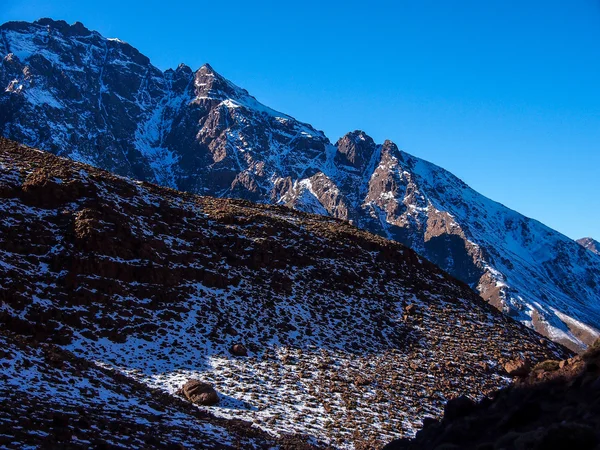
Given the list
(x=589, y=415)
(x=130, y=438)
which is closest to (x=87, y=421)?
(x=130, y=438)

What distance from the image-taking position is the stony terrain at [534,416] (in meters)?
10.0

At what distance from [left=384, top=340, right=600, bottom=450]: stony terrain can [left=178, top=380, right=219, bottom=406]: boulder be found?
937 centimetres

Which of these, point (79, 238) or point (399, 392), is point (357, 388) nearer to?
point (399, 392)

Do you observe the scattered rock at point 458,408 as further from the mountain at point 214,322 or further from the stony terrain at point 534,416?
the mountain at point 214,322

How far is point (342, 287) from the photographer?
4038 cm

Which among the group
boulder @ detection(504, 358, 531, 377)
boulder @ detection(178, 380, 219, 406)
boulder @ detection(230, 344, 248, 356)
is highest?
boulder @ detection(504, 358, 531, 377)

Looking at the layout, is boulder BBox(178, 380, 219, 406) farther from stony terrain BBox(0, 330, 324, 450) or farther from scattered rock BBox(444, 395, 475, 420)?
scattered rock BBox(444, 395, 475, 420)

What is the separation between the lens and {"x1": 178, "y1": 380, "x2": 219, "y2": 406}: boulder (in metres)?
22.1

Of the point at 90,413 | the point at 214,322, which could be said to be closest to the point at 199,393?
the point at 90,413

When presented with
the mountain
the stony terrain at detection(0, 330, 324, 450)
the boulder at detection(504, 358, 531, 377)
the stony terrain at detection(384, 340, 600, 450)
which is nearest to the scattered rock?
the stony terrain at detection(384, 340, 600, 450)

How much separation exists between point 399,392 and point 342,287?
46.1 feet

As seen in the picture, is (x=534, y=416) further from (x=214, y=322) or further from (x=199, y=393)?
(x=214, y=322)

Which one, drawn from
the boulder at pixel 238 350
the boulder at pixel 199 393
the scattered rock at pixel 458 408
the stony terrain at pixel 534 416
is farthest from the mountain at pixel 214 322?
the stony terrain at pixel 534 416

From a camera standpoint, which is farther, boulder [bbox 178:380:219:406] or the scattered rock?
Answer: boulder [bbox 178:380:219:406]
